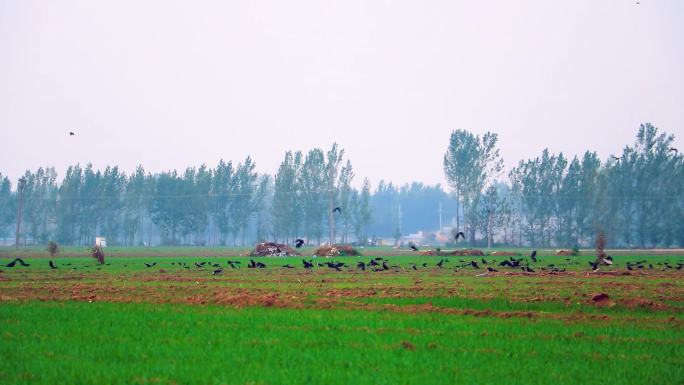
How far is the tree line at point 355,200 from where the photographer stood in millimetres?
89750

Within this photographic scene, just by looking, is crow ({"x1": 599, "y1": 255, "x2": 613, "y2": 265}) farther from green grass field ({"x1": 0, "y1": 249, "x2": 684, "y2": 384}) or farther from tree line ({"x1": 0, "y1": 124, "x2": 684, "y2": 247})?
tree line ({"x1": 0, "y1": 124, "x2": 684, "y2": 247})

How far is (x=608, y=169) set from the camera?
93125mm

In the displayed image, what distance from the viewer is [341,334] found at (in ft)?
48.1

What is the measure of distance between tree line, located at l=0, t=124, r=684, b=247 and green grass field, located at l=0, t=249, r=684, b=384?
6244 centimetres

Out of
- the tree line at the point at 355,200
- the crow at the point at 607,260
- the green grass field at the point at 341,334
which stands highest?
the tree line at the point at 355,200

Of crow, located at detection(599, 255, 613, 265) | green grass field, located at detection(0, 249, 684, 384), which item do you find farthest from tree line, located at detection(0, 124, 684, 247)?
green grass field, located at detection(0, 249, 684, 384)

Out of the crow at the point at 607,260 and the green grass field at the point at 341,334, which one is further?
the crow at the point at 607,260

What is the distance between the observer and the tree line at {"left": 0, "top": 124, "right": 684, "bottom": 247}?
8975cm

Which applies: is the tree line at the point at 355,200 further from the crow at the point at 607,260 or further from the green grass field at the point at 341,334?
the green grass field at the point at 341,334

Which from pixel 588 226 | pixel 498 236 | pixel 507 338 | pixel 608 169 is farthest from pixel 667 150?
pixel 507 338

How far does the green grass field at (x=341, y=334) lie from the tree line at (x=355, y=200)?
205 ft

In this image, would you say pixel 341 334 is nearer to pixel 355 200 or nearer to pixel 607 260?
pixel 607 260

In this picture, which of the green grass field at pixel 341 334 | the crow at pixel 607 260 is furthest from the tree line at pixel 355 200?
the green grass field at pixel 341 334

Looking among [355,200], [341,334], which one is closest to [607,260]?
[341,334]
